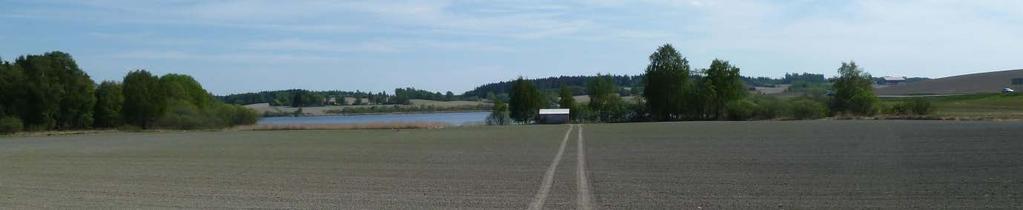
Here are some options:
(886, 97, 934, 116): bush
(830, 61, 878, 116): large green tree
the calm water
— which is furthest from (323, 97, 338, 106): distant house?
(886, 97, 934, 116): bush

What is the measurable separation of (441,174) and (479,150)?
1123 centimetres

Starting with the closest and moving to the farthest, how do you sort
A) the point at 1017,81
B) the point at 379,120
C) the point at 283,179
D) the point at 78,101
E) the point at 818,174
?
the point at 818,174 < the point at 283,179 < the point at 78,101 < the point at 379,120 < the point at 1017,81

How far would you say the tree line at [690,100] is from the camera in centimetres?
8731

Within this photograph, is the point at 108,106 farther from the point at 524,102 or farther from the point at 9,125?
the point at 524,102

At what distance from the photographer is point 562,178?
20172 mm

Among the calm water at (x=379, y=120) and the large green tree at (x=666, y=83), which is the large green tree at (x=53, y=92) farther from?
the large green tree at (x=666, y=83)

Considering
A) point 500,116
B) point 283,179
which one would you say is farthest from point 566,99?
point 283,179

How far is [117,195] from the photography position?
17625 millimetres

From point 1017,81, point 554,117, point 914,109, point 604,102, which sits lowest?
point 554,117

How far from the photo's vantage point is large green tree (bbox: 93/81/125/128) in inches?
3433

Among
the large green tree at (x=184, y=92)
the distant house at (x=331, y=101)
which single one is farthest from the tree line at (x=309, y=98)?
the large green tree at (x=184, y=92)

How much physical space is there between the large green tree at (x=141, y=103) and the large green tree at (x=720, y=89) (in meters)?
57.2

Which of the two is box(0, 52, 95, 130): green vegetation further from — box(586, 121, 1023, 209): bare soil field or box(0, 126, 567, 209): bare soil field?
box(586, 121, 1023, 209): bare soil field

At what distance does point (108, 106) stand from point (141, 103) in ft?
12.8
